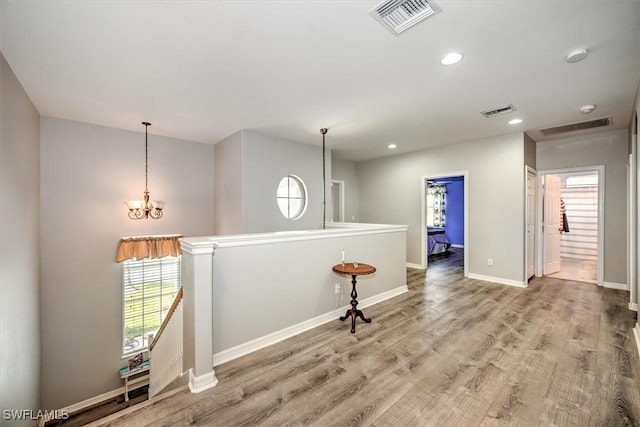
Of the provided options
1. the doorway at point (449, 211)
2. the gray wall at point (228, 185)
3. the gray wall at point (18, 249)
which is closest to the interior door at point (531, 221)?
the doorway at point (449, 211)

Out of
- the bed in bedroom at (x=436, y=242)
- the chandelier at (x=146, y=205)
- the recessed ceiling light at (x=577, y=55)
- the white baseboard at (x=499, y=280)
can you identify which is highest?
the recessed ceiling light at (x=577, y=55)

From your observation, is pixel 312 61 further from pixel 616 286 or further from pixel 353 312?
pixel 616 286

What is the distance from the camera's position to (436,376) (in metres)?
2.16

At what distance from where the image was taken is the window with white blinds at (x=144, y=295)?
420cm

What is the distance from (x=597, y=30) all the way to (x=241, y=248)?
337cm

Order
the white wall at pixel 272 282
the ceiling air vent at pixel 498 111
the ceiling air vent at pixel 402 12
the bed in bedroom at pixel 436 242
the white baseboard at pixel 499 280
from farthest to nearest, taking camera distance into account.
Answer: the bed in bedroom at pixel 436 242, the white baseboard at pixel 499 280, the ceiling air vent at pixel 498 111, the white wall at pixel 272 282, the ceiling air vent at pixel 402 12

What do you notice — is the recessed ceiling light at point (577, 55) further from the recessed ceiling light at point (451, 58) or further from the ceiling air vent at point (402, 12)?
the ceiling air vent at point (402, 12)

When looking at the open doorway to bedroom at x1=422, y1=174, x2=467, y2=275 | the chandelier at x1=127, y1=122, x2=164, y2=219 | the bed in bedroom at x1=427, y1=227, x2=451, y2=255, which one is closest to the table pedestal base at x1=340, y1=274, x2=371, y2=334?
the chandelier at x1=127, y1=122, x2=164, y2=219

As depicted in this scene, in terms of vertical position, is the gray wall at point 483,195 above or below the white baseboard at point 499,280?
above

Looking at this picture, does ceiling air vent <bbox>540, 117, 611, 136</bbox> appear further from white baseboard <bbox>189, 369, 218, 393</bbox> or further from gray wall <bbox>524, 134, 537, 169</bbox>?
white baseboard <bbox>189, 369, 218, 393</bbox>

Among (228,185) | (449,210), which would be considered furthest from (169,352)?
(449,210)

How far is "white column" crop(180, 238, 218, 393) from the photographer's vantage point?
82.2 inches

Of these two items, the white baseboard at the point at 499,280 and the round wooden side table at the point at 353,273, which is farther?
the white baseboard at the point at 499,280

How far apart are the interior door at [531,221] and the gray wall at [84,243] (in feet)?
21.8
